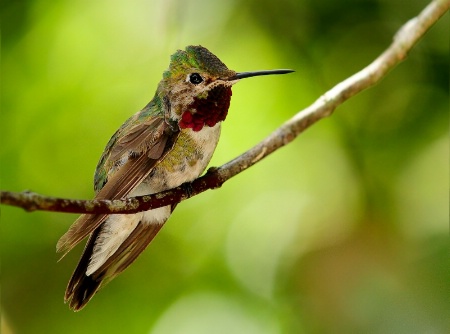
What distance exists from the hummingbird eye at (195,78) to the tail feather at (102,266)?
503 mm

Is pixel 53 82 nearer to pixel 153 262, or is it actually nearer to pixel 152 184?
pixel 153 262

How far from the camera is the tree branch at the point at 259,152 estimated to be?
1550 mm

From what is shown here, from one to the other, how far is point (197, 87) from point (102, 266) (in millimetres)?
668

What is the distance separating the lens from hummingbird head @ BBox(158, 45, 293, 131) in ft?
7.18

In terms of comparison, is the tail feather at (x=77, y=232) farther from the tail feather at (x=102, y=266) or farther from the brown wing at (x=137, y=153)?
the tail feather at (x=102, y=266)

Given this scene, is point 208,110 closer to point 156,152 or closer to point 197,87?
point 197,87

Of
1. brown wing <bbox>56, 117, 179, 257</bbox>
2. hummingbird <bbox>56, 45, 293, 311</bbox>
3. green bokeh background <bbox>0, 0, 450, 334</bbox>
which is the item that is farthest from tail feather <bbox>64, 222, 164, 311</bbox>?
green bokeh background <bbox>0, 0, 450, 334</bbox>

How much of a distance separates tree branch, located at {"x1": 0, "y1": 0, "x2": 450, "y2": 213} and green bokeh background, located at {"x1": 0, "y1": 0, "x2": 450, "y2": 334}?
3.45 ft

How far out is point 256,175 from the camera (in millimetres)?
4688

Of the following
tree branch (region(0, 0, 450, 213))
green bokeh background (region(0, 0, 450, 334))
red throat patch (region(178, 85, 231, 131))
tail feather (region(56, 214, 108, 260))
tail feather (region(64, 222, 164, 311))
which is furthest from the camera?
green bokeh background (region(0, 0, 450, 334))

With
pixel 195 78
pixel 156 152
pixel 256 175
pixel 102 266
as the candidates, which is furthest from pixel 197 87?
pixel 256 175

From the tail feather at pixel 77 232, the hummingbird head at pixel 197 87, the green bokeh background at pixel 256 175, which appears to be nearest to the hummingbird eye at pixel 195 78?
the hummingbird head at pixel 197 87

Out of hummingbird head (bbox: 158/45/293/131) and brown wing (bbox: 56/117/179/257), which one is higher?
hummingbird head (bbox: 158/45/293/131)

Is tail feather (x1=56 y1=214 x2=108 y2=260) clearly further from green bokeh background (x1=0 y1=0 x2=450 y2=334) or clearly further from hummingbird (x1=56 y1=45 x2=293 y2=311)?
green bokeh background (x1=0 y1=0 x2=450 y2=334)
